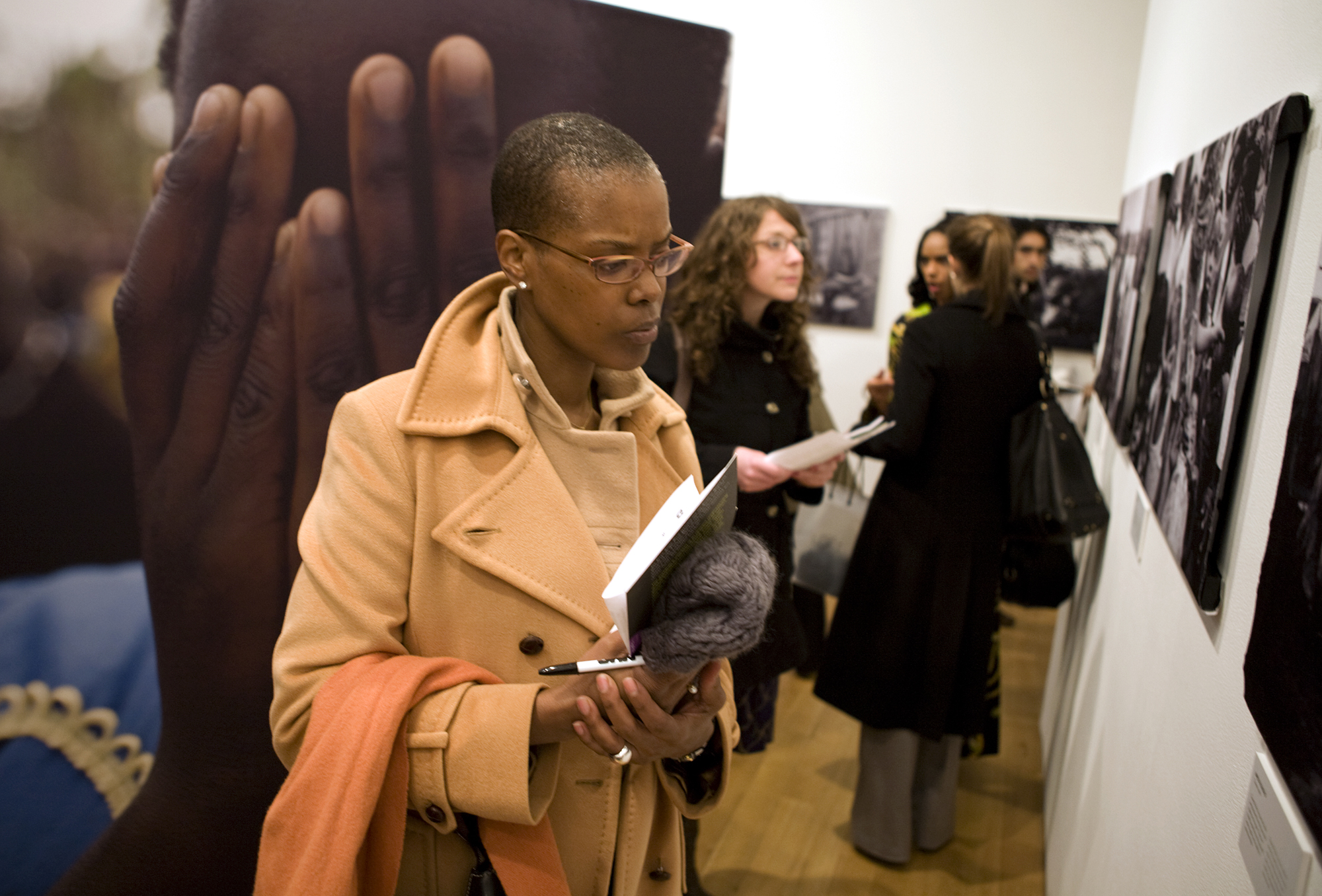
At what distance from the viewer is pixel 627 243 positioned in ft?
4.10

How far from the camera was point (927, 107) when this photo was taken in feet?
19.6

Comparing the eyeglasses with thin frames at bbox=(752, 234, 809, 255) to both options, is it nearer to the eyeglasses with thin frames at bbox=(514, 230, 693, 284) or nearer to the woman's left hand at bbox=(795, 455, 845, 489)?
the woman's left hand at bbox=(795, 455, 845, 489)

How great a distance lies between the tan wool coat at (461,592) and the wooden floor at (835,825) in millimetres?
2178

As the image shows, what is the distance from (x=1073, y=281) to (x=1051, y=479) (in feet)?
11.7

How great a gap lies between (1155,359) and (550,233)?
72.4 inches

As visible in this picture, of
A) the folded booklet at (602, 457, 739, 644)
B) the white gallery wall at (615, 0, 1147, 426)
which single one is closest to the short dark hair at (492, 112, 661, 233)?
the folded booklet at (602, 457, 739, 644)

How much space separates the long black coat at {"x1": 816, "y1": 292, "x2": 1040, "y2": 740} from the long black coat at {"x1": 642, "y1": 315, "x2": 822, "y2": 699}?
516mm

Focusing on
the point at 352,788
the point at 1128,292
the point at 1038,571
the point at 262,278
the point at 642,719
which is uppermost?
the point at 1128,292

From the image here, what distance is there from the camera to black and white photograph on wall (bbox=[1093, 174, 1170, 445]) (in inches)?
107

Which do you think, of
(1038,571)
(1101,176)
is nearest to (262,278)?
(1038,571)

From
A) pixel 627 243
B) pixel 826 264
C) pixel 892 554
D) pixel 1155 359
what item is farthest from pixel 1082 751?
pixel 826 264

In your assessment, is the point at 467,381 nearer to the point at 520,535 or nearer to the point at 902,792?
the point at 520,535

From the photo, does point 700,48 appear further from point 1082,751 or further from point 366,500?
point 1082,751

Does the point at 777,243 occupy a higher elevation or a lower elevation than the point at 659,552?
higher
